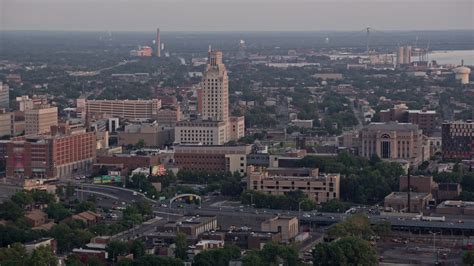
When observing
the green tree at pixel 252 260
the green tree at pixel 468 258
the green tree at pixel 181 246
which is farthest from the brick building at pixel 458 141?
the green tree at pixel 252 260

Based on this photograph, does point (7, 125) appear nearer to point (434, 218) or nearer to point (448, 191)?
point (448, 191)

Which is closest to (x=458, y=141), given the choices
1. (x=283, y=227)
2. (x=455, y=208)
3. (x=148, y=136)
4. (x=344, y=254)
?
(x=148, y=136)

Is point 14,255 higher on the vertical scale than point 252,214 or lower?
higher

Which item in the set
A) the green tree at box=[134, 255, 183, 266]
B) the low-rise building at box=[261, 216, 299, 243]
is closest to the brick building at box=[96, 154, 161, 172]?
the low-rise building at box=[261, 216, 299, 243]

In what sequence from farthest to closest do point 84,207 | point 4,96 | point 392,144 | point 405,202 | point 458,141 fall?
point 4,96, point 458,141, point 392,144, point 405,202, point 84,207

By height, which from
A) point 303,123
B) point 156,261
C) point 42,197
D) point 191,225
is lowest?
point 303,123

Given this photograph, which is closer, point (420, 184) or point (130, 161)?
point (420, 184)
